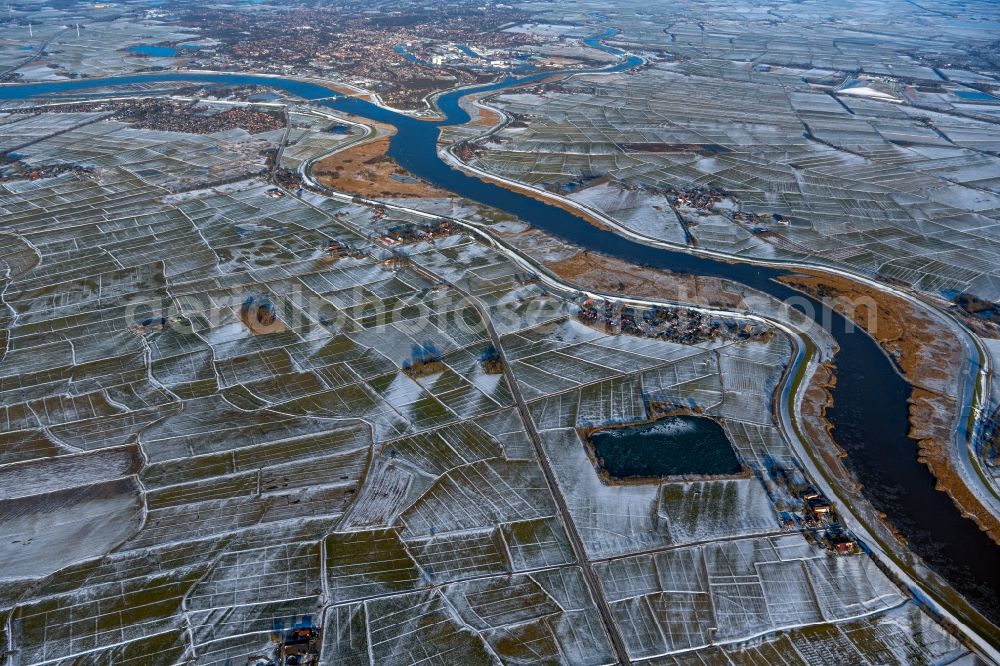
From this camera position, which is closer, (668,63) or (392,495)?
(392,495)

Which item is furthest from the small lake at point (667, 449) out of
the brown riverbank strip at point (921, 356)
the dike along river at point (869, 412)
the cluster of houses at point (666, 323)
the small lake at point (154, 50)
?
the small lake at point (154, 50)

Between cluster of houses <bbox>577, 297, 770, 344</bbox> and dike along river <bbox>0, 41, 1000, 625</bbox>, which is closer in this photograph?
dike along river <bbox>0, 41, 1000, 625</bbox>

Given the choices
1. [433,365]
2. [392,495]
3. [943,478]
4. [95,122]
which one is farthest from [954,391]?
[95,122]

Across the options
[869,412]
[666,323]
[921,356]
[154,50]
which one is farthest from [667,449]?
[154,50]

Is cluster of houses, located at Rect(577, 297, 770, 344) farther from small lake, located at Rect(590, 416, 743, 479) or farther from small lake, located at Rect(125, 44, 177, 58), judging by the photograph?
small lake, located at Rect(125, 44, 177, 58)

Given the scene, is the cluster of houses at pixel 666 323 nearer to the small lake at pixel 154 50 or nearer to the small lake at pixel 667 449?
the small lake at pixel 667 449

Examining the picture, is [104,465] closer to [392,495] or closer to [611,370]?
[392,495]

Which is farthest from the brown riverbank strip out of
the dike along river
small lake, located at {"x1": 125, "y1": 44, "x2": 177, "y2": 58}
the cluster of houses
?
Result: small lake, located at {"x1": 125, "y1": 44, "x2": 177, "y2": 58}
